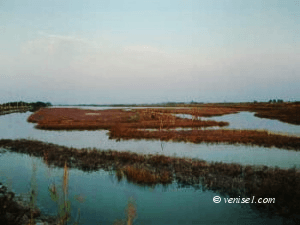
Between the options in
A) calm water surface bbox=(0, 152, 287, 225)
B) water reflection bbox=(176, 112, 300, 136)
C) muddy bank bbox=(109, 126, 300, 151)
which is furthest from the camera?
water reflection bbox=(176, 112, 300, 136)

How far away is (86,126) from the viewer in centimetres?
3834

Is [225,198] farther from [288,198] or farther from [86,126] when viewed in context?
[86,126]

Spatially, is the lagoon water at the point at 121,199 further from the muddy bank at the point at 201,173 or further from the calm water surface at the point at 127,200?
the muddy bank at the point at 201,173

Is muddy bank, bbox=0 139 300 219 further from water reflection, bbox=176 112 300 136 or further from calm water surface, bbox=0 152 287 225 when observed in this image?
water reflection, bbox=176 112 300 136

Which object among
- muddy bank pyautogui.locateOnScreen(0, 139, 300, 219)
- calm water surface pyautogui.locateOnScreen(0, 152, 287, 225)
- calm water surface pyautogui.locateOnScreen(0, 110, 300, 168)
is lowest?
calm water surface pyautogui.locateOnScreen(0, 152, 287, 225)

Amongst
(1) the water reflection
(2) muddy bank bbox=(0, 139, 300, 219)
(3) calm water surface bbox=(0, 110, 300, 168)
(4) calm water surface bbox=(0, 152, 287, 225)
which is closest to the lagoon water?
(4) calm water surface bbox=(0, 152, 287, 225)

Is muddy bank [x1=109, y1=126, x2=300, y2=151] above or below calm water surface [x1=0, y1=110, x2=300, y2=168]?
above

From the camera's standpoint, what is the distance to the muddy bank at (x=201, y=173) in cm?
959

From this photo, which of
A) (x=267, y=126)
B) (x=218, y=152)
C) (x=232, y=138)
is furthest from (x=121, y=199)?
(x=267, y=126)

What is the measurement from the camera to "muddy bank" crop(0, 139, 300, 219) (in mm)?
9586

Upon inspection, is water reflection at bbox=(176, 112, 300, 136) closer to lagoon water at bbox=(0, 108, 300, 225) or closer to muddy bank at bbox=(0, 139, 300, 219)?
lagoon water at bbox=(0, 108, 300, 225)

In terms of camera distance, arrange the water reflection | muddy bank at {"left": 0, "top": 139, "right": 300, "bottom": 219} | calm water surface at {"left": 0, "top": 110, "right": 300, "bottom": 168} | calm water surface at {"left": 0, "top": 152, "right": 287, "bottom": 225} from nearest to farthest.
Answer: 1. calm water surface at {"left": 0, "top": 152, "right": 287, "bottom": 225}
2. muddy bank at {"left": 0, "top": 139, "right": 300, "bottom": 219}
3. calm water surface at {"left": 0, "top": 110, "right": 300, "bottom": 168}
4. the water reflection

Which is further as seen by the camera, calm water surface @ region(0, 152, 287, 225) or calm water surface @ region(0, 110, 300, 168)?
calm water surface @ region(0, 110, 300, 168)

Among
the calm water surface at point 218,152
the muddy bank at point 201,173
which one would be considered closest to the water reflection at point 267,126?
the calm water surface at point 218,152
